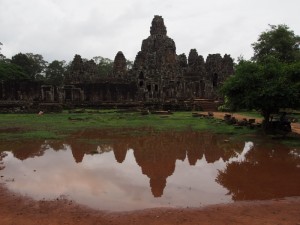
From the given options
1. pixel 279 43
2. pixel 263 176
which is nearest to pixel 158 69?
pixel 279 43

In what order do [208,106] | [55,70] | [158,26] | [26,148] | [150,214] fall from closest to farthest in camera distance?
[150,214], [26,148], [208,106], [158,26], [55,70]

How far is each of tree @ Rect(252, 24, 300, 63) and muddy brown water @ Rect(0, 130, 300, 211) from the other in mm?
29073

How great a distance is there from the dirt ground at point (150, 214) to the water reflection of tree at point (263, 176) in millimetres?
773

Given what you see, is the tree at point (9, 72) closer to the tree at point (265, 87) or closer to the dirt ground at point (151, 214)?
the tree at point (265, 87)

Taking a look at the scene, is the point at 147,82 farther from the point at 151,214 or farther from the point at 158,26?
the point at 151,214

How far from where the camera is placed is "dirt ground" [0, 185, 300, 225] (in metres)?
6.68

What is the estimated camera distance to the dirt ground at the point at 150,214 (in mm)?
6684

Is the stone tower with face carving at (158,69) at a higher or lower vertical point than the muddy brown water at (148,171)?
higher

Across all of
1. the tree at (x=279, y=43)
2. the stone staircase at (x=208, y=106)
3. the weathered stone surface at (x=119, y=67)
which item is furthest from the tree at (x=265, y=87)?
the weathered stone surface at (x=119, y=67)

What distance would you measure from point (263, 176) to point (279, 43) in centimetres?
3636

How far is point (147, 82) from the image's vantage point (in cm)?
4647

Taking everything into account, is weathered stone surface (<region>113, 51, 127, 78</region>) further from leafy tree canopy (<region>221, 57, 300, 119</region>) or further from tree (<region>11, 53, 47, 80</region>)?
leafy tree canopy (<region>221, 57, 300, 119</region>)

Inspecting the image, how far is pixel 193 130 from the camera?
68.6 ft

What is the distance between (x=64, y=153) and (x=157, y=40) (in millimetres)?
41440
